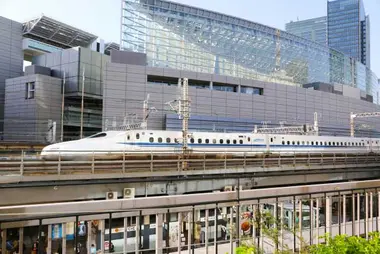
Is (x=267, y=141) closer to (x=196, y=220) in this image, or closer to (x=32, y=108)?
(x=196, y=220)

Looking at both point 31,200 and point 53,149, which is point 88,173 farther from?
point 53,149

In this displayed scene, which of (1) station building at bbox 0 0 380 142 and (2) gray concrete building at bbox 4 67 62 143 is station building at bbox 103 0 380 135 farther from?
(2) gray concrete building at bbox 4 67 62 143

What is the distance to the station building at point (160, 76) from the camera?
165 ft

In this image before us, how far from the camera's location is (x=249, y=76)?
65438mm

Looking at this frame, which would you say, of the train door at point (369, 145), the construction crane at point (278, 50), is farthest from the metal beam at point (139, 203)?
the construction crane at point (278, 50)

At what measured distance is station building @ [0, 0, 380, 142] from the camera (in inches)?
1982

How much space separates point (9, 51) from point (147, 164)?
59671mm

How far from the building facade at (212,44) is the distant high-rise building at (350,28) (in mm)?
104587

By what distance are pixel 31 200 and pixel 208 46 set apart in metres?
53.2

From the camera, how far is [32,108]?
5616 cm

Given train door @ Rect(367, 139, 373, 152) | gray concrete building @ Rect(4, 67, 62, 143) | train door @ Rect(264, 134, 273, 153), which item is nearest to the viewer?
train door @ Rect(264, 134, 273, 153)

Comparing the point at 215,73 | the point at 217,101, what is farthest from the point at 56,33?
the point at 217,101

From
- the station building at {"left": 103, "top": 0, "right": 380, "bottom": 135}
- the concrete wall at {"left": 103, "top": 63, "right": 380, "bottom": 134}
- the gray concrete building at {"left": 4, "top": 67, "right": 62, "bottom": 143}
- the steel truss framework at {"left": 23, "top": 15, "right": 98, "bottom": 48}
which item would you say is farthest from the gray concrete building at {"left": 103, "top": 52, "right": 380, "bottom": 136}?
the steel truss framework at {"left": 23, "top": 15, "right": 98, "bottom": 48}

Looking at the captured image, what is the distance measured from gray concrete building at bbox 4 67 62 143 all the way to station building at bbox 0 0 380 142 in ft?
0.62
